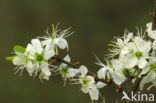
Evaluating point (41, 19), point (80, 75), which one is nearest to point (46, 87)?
point (41, 19)

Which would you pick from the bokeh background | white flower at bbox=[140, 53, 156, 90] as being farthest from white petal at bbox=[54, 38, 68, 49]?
the bokeh background

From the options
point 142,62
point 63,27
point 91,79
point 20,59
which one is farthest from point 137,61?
point 63,27

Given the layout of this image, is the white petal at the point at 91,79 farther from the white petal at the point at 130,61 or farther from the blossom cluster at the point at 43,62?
the white petal at the point at 130,61

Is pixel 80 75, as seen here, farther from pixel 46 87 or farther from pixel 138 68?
pixel 46 87

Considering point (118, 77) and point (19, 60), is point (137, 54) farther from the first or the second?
point (19, 60)

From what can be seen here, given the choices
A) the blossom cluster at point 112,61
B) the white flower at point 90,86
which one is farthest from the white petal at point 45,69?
the white flower at point 90,86
